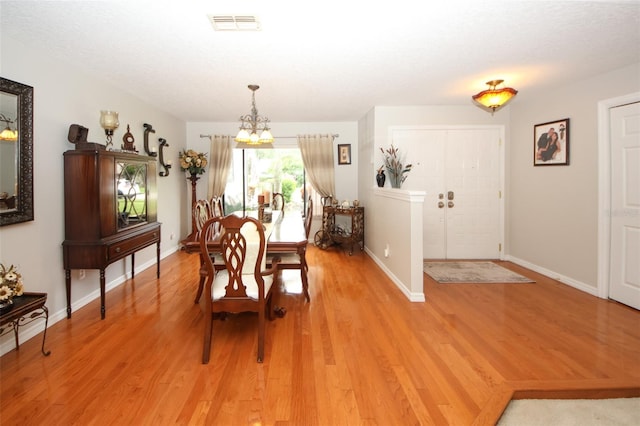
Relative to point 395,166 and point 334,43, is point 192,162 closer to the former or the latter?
point 395,166

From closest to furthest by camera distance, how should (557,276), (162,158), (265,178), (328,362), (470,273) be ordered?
1. (328,362)
2. (557,276)
3. (470,273)
4. (162,158)
5. (265,178)

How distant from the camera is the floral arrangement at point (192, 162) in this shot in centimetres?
556

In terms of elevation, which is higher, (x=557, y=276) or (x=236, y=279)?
(x=236, y=279)

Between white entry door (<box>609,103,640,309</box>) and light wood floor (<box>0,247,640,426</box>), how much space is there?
22 centimetres

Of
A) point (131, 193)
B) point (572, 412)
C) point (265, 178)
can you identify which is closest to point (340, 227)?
point (265, 178)

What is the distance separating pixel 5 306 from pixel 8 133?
4.02 feet

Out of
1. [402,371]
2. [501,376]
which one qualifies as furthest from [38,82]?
[501,376]

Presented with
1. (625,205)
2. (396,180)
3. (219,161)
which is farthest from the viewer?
(219,161)

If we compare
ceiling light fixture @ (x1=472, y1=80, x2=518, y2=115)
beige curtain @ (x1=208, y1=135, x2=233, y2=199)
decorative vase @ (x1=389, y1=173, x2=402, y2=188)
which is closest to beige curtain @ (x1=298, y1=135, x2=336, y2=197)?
beige curtain @ (x1=208, y1=135, x2=233, y2=199)

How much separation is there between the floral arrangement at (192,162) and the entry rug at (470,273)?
411 centimetres

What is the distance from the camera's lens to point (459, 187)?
4.91 metres

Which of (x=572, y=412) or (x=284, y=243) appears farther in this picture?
(x=284, y=243)

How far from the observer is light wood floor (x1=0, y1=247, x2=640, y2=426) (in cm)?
172

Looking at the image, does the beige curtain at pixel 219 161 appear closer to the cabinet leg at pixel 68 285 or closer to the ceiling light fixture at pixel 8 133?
the cabinet leg at pixel 68 285
